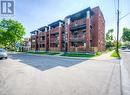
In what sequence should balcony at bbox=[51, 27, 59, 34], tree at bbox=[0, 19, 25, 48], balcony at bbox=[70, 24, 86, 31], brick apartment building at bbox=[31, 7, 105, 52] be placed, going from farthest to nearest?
tree at bbox=[0, 19, 25, 48]
balcony at bbox=[51, 27, 59, 34]
balcony at bbox=[70, 24, 86, 31]
brick apartment building at bbox=[31, 7, 105, 52]

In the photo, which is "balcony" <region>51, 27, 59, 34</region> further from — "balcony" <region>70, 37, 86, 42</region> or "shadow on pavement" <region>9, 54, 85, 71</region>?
"shadow on pavement" <region>9, 54, 85, 71</region>

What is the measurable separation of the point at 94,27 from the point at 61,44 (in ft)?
33.7

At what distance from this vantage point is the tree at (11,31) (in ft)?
172

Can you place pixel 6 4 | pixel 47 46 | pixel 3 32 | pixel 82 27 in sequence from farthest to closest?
1. pixel 3 32
2. pixel 47 46
3. pixel 82 27
4. pixel 6 4

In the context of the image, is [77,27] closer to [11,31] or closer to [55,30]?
[55,30]

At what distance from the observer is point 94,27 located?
3172 cm

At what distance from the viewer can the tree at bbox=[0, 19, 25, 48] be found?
5250 cm

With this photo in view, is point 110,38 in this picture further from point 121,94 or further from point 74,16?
point 121,94

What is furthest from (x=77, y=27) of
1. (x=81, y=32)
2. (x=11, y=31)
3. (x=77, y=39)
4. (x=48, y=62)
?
(x=11, y=31)

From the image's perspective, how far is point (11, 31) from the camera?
172 feet

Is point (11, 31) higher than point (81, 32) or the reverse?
higher

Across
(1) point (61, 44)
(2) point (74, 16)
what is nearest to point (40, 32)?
(1) point (61, 44)

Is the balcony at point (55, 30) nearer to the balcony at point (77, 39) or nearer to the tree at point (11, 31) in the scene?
the balcony at point (77, 39)

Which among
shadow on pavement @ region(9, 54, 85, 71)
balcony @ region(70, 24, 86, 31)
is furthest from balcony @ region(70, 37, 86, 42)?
shadow on pavement @ region(9, 54, 85, 71)
